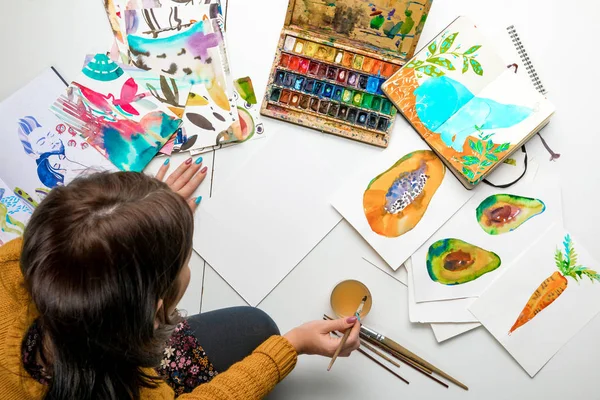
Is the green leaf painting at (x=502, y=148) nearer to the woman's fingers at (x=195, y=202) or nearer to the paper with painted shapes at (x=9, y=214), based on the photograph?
the woman's fingers at (x=195, y=202)

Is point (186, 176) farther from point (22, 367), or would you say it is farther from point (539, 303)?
point (539, 303)

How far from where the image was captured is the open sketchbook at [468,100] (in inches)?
41.6

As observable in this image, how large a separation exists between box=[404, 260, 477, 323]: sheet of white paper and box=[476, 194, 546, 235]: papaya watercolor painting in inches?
6.2

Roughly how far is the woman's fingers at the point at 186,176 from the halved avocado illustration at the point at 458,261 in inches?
20.2

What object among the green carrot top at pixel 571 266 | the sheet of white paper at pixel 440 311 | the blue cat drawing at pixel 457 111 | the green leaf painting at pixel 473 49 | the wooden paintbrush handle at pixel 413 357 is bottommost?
the wooden paintbrush handle at pixel 413 357

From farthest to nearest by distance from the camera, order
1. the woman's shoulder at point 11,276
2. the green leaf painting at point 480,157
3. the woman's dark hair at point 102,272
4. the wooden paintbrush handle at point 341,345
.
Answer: the green leaf painting at point 480,157
the wooden paintbrush handle at point 341,345
the woman's shoulder at point 11,276
the woman's dark hair at point 102,272

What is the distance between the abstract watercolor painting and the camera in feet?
3.48

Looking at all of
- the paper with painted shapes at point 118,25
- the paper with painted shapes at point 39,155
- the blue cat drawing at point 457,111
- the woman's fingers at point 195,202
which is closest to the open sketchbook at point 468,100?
the blue cat drawing at point 457,111

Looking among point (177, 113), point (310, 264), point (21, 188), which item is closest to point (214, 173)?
point (177, 113)

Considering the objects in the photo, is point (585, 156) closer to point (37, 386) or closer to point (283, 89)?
point (283, 89)

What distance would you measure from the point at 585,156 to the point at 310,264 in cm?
62

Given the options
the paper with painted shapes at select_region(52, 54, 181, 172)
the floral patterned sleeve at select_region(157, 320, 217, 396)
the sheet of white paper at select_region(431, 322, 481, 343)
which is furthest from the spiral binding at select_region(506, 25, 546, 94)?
the floral patterned sleeve at select_region(157, 320, 217, 396)

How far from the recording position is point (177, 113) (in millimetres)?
1105

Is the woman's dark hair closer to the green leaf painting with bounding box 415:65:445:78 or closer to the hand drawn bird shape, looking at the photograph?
the hand drawn bird shape
